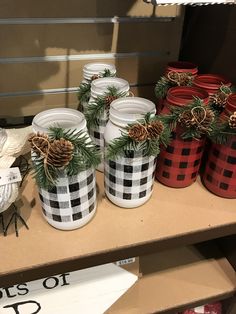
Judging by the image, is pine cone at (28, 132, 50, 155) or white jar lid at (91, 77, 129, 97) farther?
white jar lid at (91, 77, 129, 97)

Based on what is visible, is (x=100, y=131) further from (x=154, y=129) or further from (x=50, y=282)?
(x=50, y=282)

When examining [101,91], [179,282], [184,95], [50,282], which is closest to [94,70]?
[101,91]

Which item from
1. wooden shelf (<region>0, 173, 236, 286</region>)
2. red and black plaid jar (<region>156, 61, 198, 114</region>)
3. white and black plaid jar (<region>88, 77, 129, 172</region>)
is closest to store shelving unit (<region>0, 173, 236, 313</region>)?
wooden shelf (<region>0, 173, 236, 286</region>)

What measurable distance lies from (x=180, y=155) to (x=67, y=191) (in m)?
0.25

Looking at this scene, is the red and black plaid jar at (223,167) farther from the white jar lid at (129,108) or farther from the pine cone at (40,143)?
the pine cone at (40,143)

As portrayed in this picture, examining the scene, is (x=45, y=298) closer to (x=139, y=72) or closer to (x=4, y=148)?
(x=4, y=148)

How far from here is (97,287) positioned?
0.70m

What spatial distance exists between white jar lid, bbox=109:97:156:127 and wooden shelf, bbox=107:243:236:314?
490mm

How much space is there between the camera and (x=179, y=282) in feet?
2.78

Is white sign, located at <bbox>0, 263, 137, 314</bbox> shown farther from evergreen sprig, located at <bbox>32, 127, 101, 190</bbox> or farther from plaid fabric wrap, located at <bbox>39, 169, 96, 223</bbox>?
evergreen sprig, located at <bbox>32, 127, 101, 190</bbox>

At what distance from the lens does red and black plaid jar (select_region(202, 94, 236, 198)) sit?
2.01ft

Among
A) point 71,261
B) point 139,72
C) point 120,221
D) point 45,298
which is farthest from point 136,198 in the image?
point 139,72

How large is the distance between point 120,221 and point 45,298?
24cm

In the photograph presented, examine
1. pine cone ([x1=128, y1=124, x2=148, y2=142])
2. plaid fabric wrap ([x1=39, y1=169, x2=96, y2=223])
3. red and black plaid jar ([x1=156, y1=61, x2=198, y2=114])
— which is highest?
red and black plaid jar ([x1=156, y1=61, x2=198, y2=114])
